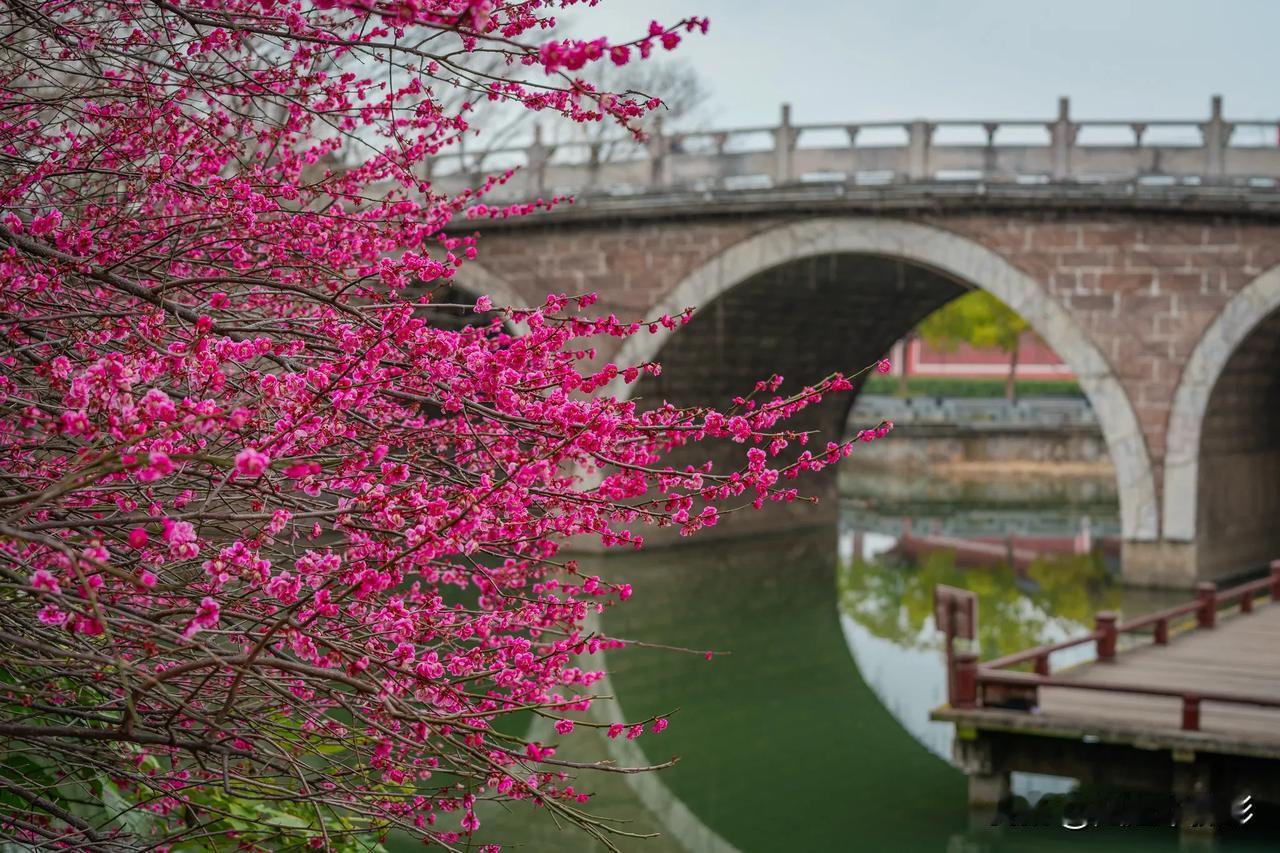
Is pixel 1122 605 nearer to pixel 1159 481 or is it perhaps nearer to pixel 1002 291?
pixel 1159 481

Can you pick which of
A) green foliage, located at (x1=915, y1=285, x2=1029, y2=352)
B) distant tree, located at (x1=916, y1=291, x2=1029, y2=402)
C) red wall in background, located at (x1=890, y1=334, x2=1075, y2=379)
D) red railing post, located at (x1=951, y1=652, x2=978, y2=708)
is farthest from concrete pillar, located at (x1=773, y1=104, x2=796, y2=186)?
red wall in background, located at (x1=890, y1=334, x2=1075, y2=379)

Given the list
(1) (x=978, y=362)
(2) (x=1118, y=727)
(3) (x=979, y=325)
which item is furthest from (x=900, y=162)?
(1) (x=978, y=362)

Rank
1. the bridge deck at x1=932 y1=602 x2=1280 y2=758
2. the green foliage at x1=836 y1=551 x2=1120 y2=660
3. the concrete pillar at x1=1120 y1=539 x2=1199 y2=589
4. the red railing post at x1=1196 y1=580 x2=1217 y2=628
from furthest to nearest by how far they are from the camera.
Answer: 1. the concrete pillar at x1=1120 y1=539 x2=1199 y2=589
2. the green foliage at x1=836 y1=551 x2=1120 y2=660
3. the red railing post at x1=1196 y1=580 x2=1217 y2=628
4. the bridge deck at x1=932 y1=602 x2=1280 y2=758

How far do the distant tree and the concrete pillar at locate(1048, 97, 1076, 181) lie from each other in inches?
738

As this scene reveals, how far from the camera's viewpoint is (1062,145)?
16.8 m

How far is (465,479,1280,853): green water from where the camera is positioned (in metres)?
8.47

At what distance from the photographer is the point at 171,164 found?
176 inches

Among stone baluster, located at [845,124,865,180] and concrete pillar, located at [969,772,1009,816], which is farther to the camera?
stone baluster, located at [845,124,865,180]

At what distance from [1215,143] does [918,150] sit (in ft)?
10.4

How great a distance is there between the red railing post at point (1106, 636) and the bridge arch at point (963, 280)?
6547mm

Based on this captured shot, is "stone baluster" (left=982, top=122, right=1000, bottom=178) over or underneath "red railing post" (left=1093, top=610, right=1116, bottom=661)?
over

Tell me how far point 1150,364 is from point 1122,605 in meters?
2.65

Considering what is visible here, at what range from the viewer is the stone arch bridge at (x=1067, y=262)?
15953 millimetres

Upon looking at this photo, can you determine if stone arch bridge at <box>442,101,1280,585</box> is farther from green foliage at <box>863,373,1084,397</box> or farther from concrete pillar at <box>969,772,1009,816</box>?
green foliage at <box>863,373,1084,397</box>
